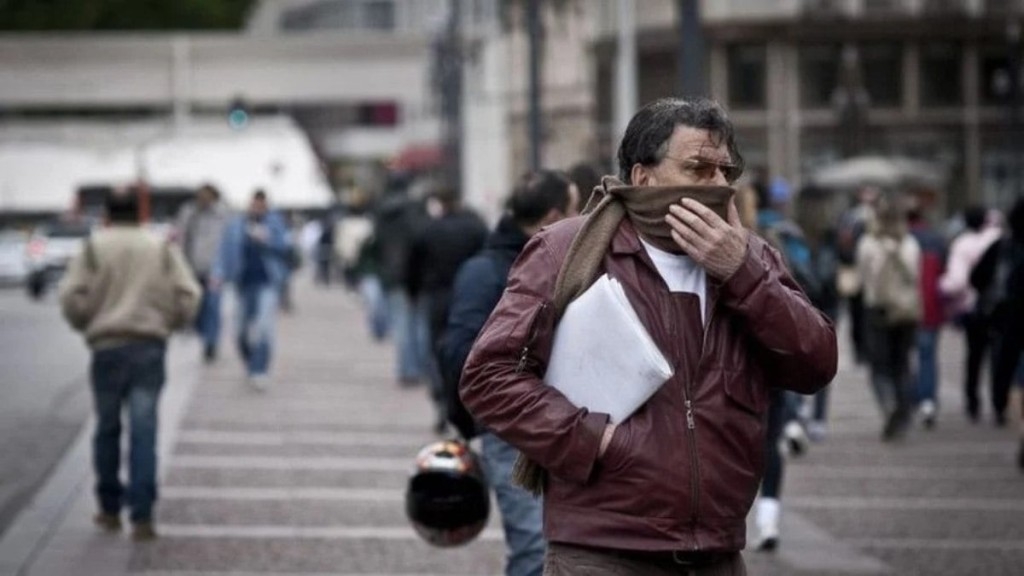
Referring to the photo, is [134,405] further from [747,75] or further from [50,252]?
[747,75]

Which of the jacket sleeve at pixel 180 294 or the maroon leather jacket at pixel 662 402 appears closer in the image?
the maroon leather jacket at pixel 662 402

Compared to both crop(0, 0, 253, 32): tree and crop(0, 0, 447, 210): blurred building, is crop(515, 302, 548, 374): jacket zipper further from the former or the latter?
crop(0, 0, 253, 32): tree

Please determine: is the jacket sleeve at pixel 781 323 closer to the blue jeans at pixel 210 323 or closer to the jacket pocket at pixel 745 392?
the jacket pocket at pixel 745 392

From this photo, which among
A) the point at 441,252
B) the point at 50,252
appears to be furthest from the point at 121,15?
the point at 441,252

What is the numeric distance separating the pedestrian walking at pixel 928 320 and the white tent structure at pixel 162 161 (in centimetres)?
5217

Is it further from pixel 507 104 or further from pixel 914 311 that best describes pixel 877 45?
pixel 914 311

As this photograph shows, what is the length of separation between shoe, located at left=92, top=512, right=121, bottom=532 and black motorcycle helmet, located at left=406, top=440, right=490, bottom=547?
13.5 ft

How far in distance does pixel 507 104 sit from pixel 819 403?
65327mm

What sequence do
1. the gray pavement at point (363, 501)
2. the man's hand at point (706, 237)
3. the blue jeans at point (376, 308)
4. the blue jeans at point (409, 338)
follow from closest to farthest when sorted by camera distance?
the man's hand at point (706, 237)
the gray pavement at point (363, 501)
the blue jeans at point (409, 338)
the blue jeans at point (376, 308)

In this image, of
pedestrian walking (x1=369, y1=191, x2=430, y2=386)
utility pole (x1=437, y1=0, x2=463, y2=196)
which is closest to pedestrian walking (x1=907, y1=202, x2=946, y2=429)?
Answer: pedestrian walking (x1=369, y1=191, x2=430, y2=386)

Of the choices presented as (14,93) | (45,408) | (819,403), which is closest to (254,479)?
(819,403)

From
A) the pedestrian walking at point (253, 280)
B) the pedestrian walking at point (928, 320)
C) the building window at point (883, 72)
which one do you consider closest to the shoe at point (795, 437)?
the pedestrian walking at point (928, 320)

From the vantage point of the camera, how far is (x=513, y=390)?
6031mm

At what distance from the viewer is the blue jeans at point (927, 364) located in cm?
2027
